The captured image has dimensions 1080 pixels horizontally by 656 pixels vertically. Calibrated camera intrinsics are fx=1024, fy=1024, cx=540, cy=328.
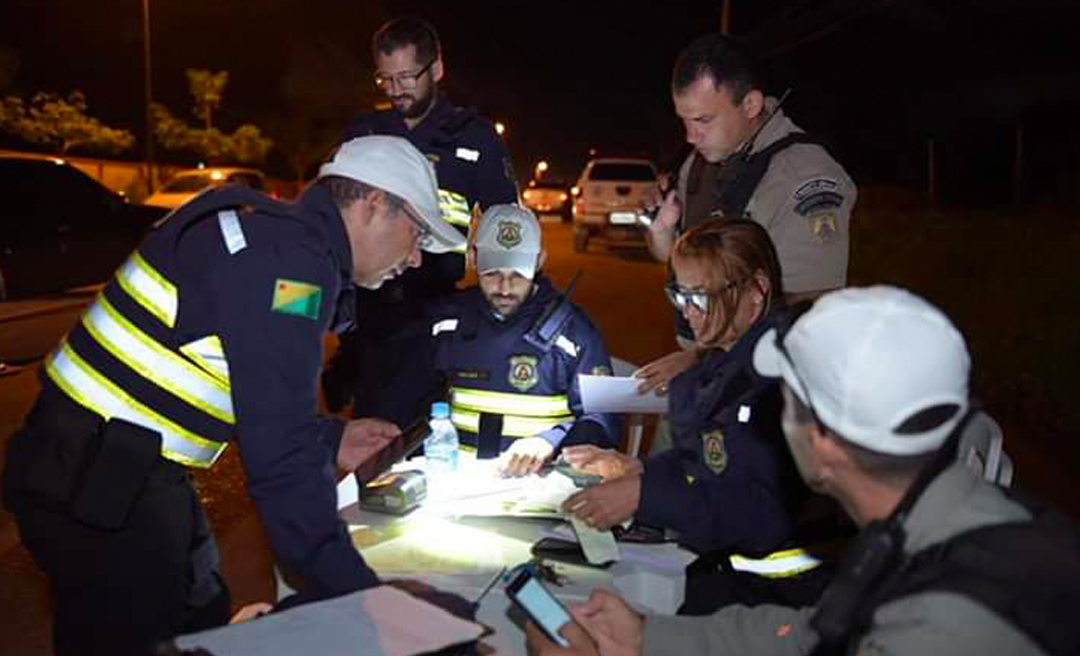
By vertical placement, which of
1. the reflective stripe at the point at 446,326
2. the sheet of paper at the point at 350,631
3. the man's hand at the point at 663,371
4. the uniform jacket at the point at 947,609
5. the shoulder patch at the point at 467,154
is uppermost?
the shoulder patch at the point at 467,154

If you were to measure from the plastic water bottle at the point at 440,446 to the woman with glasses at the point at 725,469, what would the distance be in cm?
66

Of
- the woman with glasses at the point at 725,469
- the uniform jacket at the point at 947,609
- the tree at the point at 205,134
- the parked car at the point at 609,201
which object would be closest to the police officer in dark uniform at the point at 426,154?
the woman with glasses at the point at 725,469

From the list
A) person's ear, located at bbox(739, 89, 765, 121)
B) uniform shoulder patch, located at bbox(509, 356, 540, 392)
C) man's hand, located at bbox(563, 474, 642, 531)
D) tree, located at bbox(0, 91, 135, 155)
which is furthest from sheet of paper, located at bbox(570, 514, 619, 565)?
tree, located at bbox(0, 91, 135, 155)

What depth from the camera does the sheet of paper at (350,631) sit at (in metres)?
1.75

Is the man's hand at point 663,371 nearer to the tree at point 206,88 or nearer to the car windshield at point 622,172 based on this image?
the car windshield at point 622,172

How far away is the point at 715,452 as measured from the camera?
7.77 feet

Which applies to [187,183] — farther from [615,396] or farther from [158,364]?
[158,364]

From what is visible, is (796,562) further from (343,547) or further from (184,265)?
(184,265)

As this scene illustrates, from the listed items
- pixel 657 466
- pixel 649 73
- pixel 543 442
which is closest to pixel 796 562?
pixel 657 466

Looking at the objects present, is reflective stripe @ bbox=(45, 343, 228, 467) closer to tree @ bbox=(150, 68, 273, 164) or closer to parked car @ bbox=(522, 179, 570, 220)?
parked car @ bbox=(522, 179, 570, 220)

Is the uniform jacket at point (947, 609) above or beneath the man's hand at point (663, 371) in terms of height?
above

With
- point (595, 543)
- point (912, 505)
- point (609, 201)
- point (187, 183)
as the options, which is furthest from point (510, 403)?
point (187, 183)

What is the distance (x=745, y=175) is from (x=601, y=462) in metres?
1.14

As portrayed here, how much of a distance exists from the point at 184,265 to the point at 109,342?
0.73 feet
